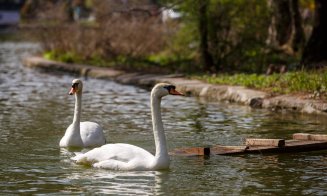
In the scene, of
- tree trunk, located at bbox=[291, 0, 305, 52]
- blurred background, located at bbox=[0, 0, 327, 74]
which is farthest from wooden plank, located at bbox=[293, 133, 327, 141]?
tree trunk, located at bbox=[291, 0, 305, 52]

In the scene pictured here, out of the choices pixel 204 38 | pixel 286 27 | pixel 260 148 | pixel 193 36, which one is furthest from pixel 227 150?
pixel 286 27

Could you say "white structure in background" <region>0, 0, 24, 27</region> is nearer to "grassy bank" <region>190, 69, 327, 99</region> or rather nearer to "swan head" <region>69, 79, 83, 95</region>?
"grassy bank" <region>190, 69, 327, 99</region>

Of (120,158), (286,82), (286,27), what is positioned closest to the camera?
(120,158)

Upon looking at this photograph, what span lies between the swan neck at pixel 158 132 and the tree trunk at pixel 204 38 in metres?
14.3

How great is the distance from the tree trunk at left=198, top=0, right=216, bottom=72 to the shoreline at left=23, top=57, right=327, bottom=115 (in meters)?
1.34

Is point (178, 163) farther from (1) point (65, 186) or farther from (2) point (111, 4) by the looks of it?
(2) point (111, 4)

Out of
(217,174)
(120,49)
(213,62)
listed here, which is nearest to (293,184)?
(217,174)

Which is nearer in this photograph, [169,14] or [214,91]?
[214,91]

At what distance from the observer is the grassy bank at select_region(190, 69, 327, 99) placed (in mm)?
20359

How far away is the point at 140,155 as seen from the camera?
12586mm

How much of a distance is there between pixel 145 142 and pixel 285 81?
729cm

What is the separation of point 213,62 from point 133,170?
16.0 meters

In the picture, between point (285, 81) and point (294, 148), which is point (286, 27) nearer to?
point (285, 81)

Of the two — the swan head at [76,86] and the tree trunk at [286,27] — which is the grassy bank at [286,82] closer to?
the tree trunk at [286,27]
